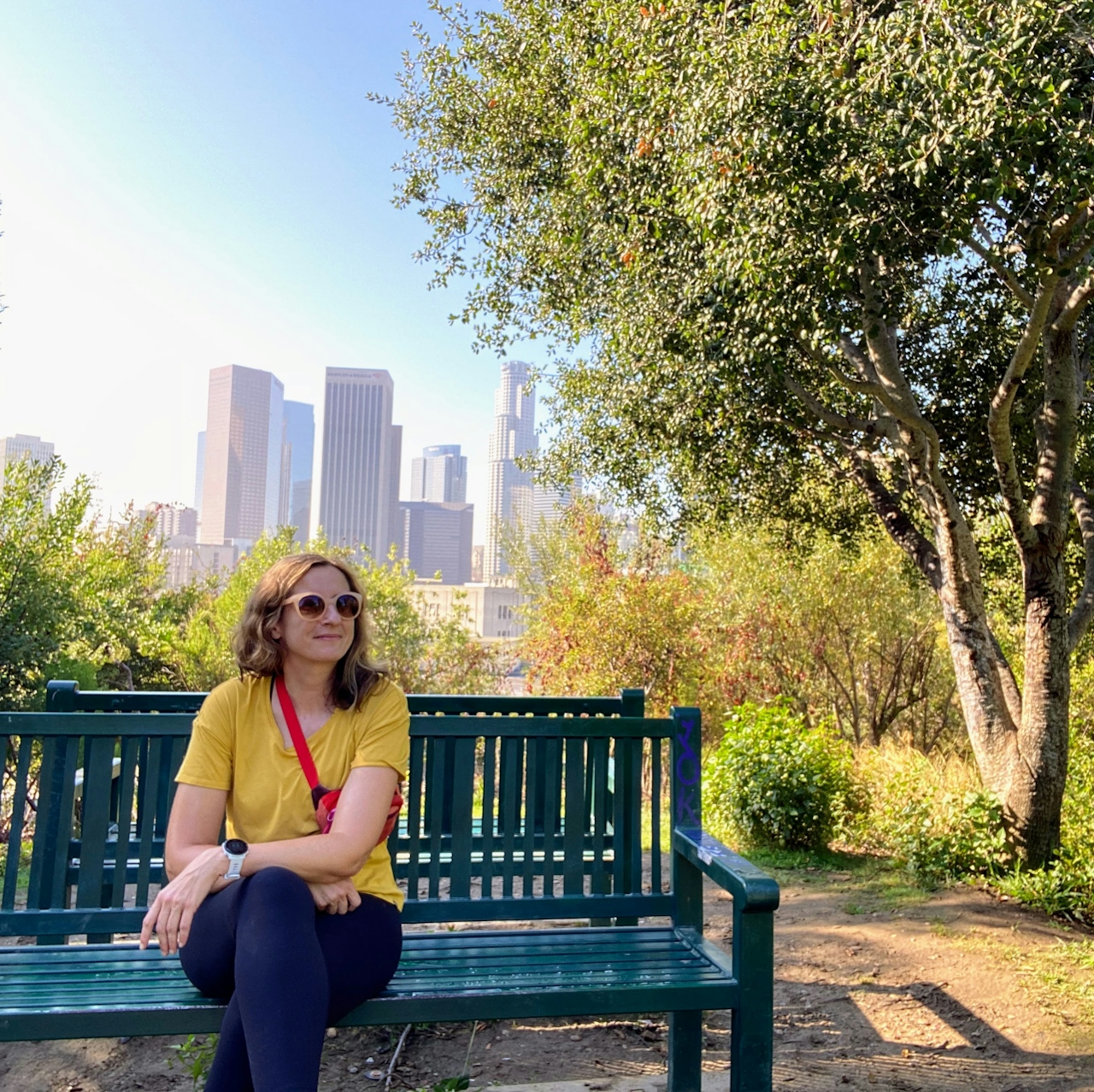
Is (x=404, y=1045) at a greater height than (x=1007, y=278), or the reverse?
(x=1007, y=278)

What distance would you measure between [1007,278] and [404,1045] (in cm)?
424

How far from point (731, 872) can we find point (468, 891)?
863mm

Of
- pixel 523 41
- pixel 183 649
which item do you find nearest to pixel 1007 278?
pixel 523 41

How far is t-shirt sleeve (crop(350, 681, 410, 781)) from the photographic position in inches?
95.4

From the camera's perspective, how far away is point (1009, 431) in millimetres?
5410

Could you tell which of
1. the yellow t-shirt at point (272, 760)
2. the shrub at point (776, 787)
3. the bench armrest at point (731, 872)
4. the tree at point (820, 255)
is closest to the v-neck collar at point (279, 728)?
the yellow t-shirt at point (272, 760)

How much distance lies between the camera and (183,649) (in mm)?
23047

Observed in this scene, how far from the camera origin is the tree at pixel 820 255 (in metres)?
3.86

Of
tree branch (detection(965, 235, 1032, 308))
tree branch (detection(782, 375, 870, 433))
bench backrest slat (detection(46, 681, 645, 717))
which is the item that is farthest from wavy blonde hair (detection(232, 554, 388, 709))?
tree branch (detection(782, 375, 870, 433))

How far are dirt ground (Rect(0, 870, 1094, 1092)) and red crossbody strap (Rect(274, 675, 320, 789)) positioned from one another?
1225 mm

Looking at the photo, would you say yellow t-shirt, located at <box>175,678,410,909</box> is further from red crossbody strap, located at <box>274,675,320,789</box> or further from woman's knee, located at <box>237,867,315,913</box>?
woman's knee, located at <box>237,867,315,913</box>

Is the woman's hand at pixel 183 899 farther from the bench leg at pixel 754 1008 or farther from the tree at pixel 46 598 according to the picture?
the tree at pixel 46 598

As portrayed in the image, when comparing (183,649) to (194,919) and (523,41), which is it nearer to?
(523,41)

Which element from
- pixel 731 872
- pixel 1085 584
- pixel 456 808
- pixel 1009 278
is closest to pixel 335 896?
pixel 456 808
